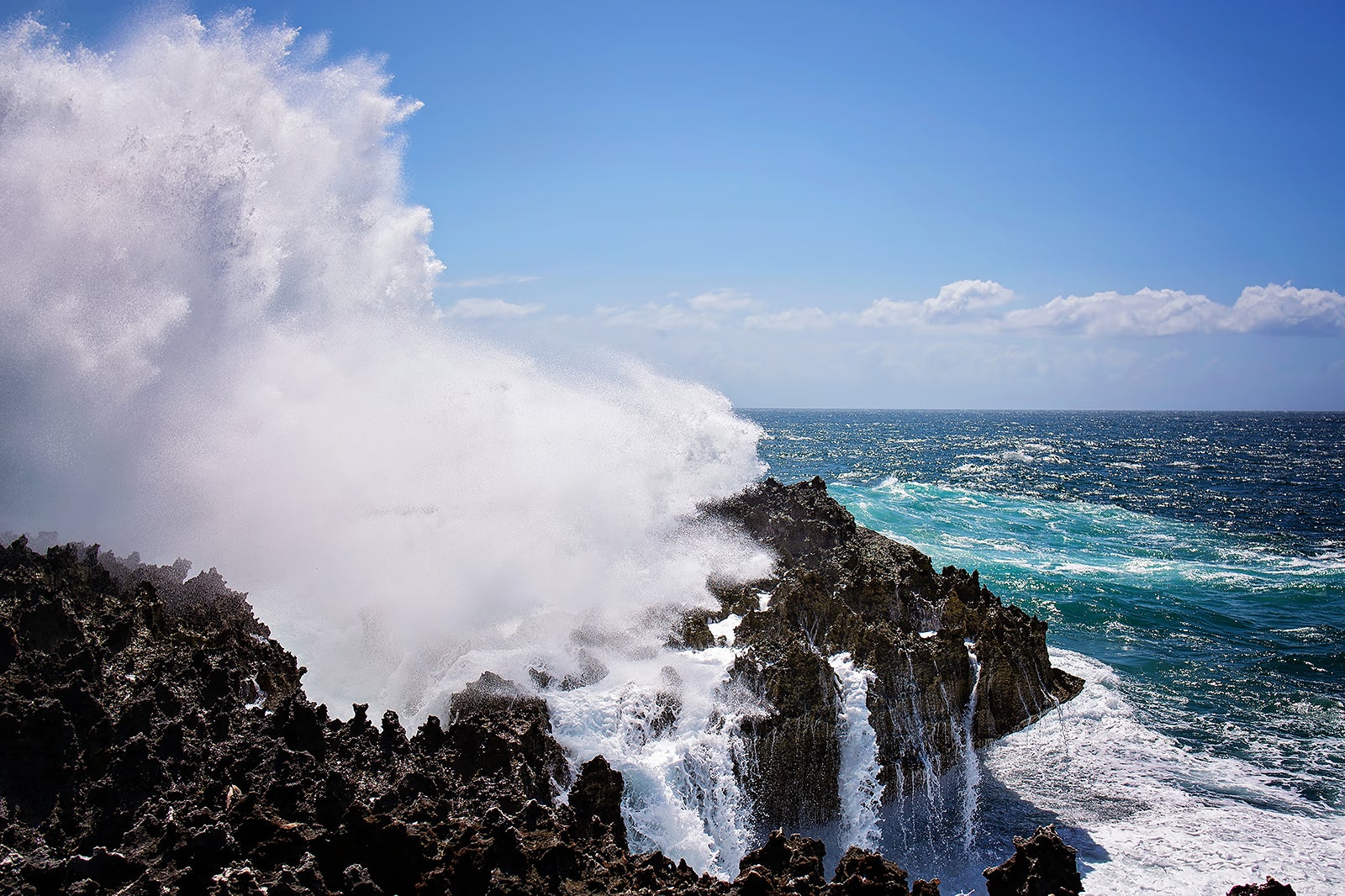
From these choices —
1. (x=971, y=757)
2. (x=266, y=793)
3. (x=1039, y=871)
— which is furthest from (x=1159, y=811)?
(x=266, y=793)

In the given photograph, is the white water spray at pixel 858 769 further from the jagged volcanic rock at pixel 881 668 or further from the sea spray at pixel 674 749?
the sea spray at pixel 674 749

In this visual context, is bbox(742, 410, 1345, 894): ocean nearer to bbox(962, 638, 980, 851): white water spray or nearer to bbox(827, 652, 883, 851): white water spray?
bbox(962, 638, 980, 851): white water spray

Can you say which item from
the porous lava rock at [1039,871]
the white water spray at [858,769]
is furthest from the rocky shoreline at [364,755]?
the white water spray at [858,769]

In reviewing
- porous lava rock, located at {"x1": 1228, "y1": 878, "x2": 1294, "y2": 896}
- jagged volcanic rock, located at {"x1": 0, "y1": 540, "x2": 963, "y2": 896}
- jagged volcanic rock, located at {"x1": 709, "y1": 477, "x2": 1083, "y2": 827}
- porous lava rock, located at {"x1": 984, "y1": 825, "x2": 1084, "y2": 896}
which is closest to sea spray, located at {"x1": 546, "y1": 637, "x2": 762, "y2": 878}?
jagged volcanic rock, located at {"x1": 709, "y1": 477, "x2": 1083, "y2": 827}

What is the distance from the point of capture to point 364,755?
6570mm

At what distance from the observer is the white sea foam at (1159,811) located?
8211 mm

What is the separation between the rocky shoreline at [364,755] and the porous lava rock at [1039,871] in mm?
14

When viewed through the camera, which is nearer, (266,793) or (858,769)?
(266,793)

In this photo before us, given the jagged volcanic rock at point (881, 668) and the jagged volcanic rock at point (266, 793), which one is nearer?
the jagged volcanic rock at point (266, 793)

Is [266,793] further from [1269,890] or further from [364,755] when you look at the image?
[1269,890]

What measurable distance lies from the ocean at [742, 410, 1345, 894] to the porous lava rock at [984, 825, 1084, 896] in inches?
108

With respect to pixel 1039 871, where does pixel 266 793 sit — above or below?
above

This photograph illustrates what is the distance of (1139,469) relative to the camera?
56125mm

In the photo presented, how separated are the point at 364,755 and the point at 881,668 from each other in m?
6.06
